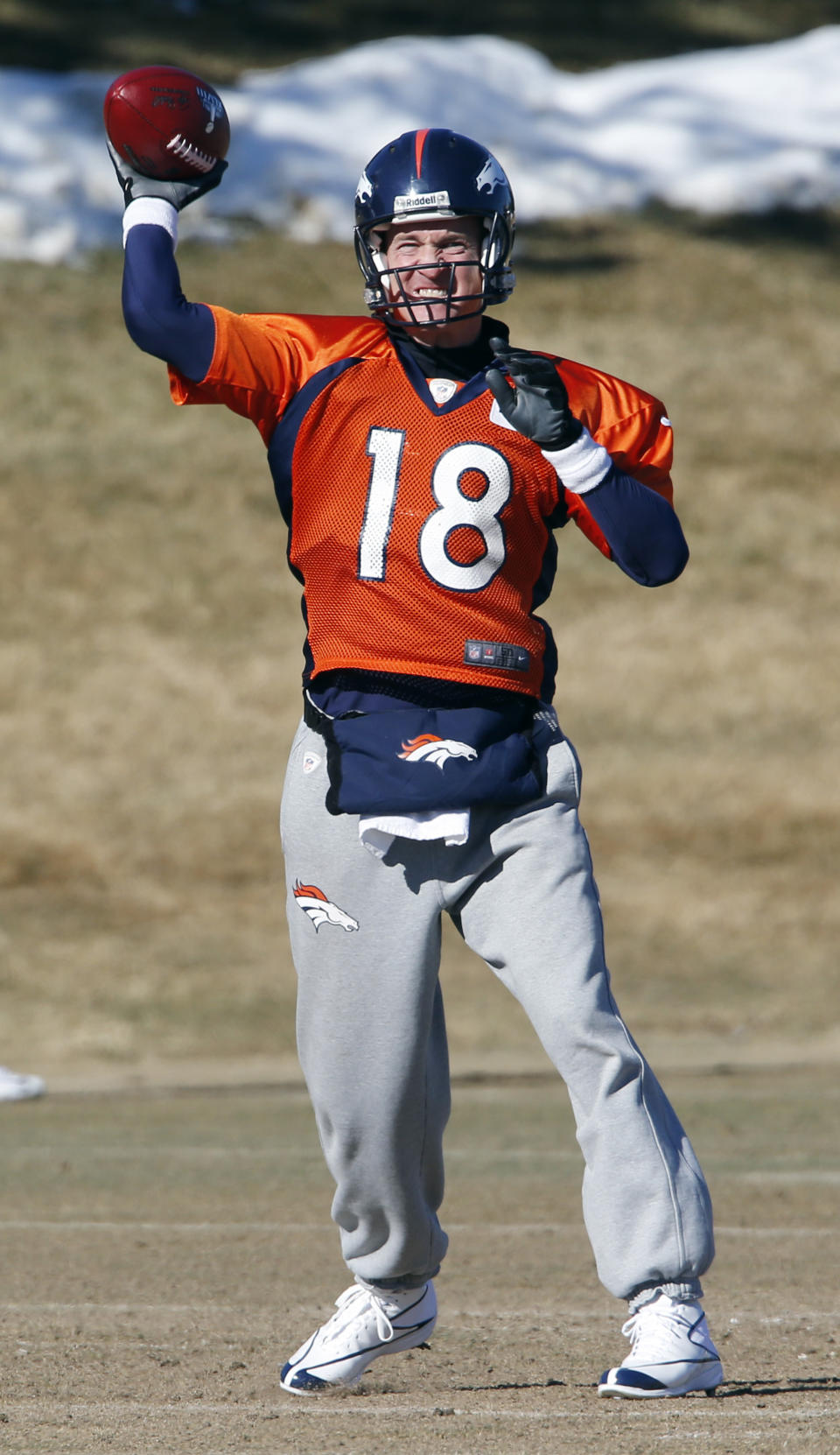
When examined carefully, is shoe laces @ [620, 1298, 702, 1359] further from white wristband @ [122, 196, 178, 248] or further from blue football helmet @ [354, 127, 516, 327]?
white wristband @ [122, 196, 178, 248]

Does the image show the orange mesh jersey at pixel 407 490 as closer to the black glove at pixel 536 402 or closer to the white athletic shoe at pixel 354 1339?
the black glove at pixel 536 402

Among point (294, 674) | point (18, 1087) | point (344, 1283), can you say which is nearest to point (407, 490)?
point (344, 1283)

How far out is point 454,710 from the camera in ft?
10.4

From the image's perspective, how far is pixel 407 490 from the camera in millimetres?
3172

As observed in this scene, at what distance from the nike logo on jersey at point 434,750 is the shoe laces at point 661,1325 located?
0.90m

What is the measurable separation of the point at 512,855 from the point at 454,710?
0.26 m

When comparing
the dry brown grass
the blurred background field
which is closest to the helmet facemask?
the blurred background field

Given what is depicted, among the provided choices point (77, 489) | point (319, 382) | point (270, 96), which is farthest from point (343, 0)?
point (319, 382)

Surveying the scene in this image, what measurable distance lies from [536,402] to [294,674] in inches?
418

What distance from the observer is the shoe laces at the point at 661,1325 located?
9.86 feet

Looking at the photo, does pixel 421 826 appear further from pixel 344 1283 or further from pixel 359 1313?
pixel 344 1283

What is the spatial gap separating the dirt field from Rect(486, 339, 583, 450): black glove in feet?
4.92

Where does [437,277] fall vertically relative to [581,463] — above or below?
above

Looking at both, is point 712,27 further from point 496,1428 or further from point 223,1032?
point 496,1428
